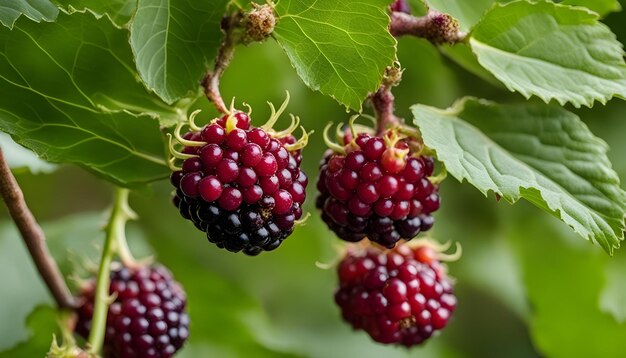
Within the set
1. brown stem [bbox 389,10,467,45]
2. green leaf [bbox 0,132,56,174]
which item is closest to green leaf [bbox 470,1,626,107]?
brown stem [bbox 389,10,467,45]

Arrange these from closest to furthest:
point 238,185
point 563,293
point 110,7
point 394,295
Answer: point 238,185
point 110,7
point 394,295
point 563,293

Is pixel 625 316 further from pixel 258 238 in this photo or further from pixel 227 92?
pixel 258 238

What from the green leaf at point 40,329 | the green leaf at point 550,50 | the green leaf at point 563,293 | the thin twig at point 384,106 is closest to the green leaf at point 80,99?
the thin twig at point 384,106

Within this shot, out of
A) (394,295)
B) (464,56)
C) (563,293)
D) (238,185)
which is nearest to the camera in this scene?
(238,185)

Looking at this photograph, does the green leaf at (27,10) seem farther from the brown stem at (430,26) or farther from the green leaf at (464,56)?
the green leaf at (464,56)

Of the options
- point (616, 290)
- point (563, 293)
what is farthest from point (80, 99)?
point (616, 290)

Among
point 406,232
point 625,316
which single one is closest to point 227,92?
point 406,232

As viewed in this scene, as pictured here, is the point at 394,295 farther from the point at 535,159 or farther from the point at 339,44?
the point at 339,44

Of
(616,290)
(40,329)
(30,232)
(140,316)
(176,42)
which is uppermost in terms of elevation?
(176,42)

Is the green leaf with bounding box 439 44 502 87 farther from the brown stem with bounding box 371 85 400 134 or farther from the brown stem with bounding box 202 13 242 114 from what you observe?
the brown stem with bounding box 202 13 242 114
